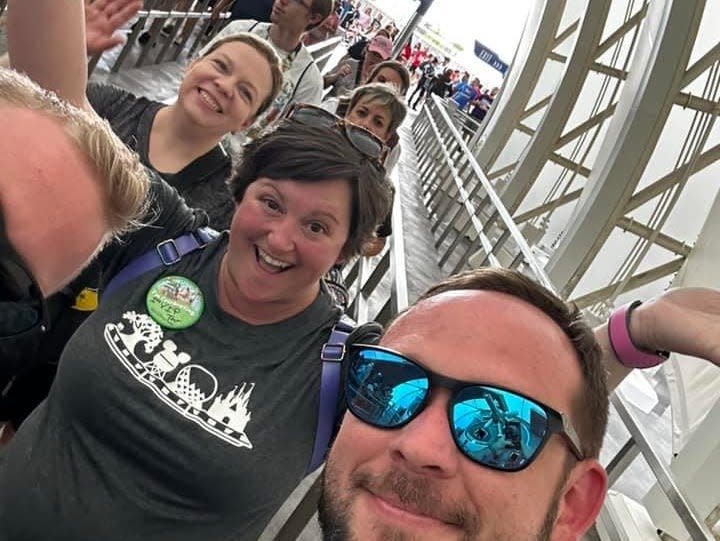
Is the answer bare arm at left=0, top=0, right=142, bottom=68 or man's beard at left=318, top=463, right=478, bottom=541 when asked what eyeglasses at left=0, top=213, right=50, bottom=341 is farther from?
bare arm at left=0, top=0, right=142, bottom=68

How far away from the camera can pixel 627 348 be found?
5.53ft

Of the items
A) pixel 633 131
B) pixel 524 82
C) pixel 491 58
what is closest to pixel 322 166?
pixel 633 131

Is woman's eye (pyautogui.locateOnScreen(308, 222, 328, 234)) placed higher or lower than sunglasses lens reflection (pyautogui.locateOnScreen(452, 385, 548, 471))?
lower

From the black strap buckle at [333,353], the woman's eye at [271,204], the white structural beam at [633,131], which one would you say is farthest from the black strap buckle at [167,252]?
→ the white structural beam at [633,131]

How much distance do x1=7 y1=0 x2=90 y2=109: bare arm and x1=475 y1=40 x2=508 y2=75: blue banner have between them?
3380 centimetres

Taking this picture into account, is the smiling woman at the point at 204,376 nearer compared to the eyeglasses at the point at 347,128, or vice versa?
the smiling woman at the point at 204,376

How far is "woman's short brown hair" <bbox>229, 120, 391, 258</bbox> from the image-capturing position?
68.8 inches

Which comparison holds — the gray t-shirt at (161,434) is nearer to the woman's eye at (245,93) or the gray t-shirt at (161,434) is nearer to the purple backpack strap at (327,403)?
the purple backpack strap at (327,403)

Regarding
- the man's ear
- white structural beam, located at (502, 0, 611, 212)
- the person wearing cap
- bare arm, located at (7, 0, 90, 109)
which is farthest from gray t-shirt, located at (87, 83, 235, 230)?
white structural beam, located at (502, 0, 611, 212)

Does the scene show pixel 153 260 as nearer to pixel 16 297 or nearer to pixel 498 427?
pixel 16 297

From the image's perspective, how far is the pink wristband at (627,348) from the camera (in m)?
1.67

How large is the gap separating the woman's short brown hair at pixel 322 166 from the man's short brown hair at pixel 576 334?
445 mm

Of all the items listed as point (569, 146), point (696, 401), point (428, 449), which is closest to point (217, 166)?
point (428, 449)

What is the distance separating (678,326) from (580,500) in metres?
0.51
